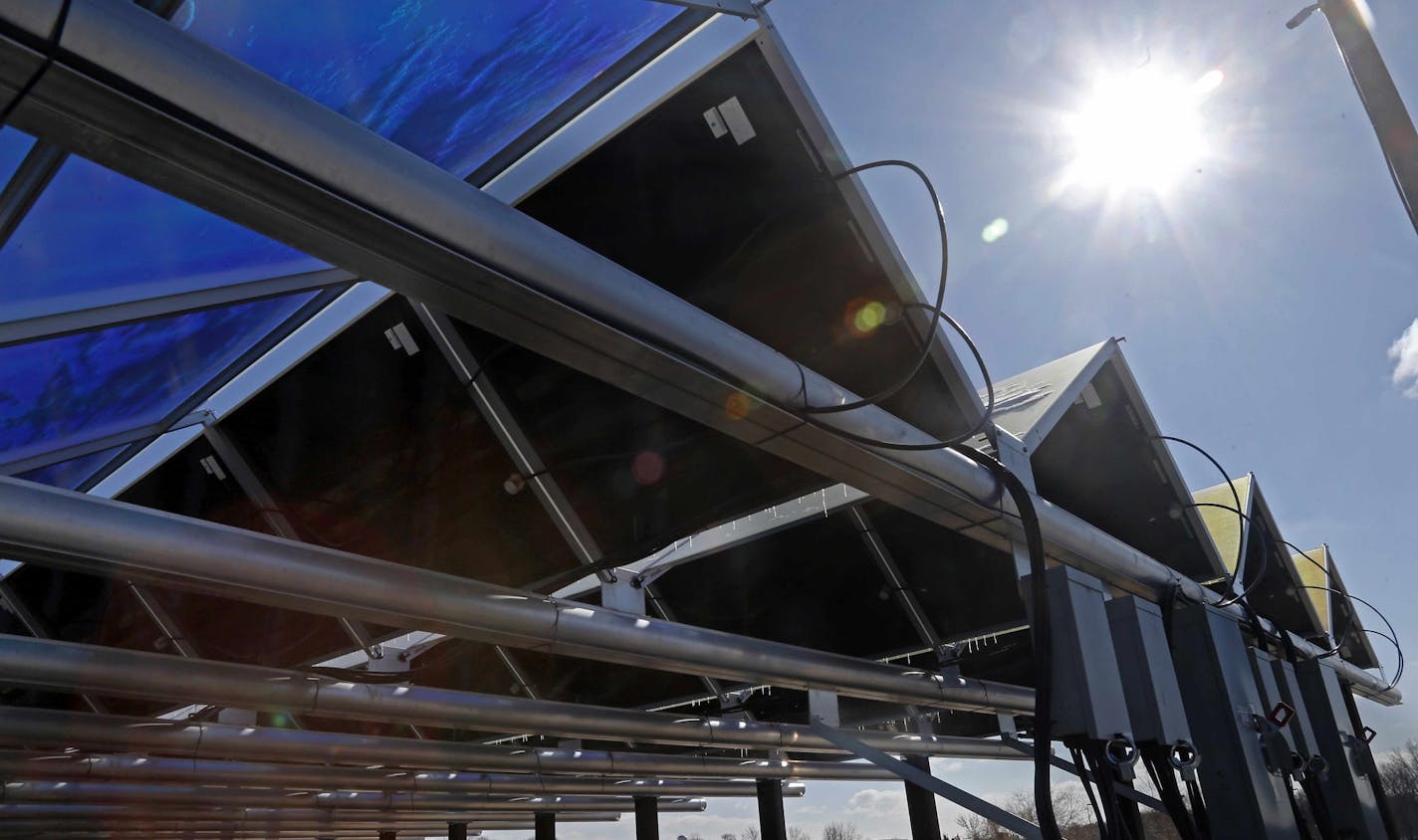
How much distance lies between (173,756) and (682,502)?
313 inches

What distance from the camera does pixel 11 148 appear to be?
383 cm

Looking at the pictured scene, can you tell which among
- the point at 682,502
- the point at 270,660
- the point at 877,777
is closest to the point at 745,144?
the point at 682,502

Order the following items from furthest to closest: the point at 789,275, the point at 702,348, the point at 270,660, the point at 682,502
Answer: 1. the point at 270,660
2. the point at 682,502
3. the point at 789,275
4. the point at 702,348

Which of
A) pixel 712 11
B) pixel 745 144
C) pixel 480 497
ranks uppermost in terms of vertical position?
pixel 712 11

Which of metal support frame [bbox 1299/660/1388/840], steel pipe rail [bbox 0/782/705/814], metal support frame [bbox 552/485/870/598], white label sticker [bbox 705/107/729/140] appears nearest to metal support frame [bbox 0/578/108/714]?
steel pipe rail [bbox 0/782/705/814]

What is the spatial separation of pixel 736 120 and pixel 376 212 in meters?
2.59

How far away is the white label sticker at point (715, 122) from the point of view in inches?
203

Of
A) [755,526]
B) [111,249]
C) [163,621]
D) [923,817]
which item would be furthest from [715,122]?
[923,817]

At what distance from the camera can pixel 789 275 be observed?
576cm

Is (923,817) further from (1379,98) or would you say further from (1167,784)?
(1379,98)

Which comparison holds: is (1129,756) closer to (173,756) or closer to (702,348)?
(702,348)

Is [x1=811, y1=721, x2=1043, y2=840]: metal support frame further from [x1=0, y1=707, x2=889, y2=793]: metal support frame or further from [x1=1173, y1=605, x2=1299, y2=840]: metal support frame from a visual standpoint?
[x1=0, y1=707, x2=889, y2=793]: metal support frame

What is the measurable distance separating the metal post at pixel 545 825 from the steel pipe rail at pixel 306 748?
7015mm

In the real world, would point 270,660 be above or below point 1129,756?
above
